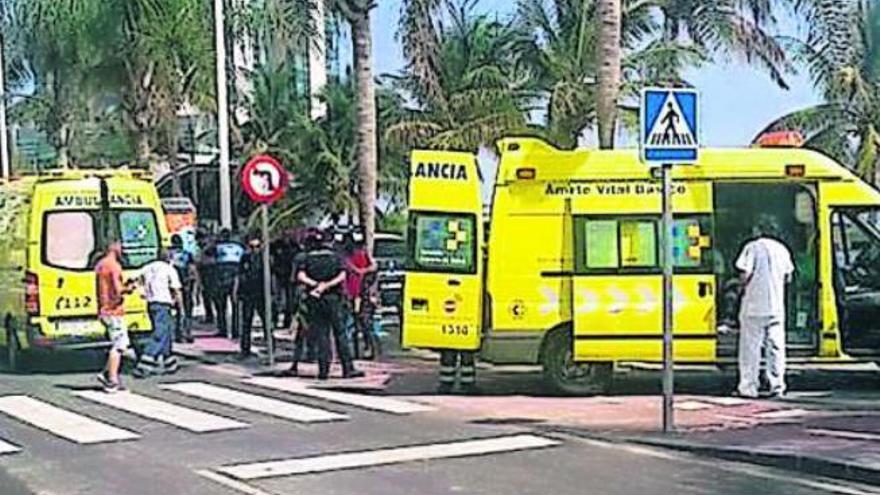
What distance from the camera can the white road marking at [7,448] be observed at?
1364 cm

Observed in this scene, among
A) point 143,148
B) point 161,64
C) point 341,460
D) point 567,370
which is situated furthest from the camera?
point 143,148

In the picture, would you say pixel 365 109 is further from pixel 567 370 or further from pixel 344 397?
pixel 567 370

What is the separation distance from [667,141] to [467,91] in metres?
18.5

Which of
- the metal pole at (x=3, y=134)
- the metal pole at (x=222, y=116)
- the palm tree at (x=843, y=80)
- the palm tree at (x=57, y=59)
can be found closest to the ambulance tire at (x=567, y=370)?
the palm tree at (x=843, y=80)

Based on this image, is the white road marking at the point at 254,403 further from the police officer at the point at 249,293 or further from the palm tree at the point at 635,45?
the palm tree at the point at 635,45

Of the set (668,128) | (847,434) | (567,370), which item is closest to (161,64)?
(567,370)

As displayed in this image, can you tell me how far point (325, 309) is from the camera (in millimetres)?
18703

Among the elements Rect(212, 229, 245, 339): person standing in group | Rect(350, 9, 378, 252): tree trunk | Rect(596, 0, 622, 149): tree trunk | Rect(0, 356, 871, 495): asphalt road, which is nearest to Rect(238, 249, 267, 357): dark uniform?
Rect(212, 229, 245, 339): person standing in group

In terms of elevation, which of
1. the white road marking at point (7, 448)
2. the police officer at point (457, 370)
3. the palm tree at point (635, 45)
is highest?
the palm tree at point (635, 45)

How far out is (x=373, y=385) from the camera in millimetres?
18188

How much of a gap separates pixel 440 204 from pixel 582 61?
1331cm

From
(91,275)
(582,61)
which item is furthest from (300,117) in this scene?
(91,275)

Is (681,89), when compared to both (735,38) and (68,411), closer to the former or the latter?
(68,411)

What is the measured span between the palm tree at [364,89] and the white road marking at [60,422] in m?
6.78
